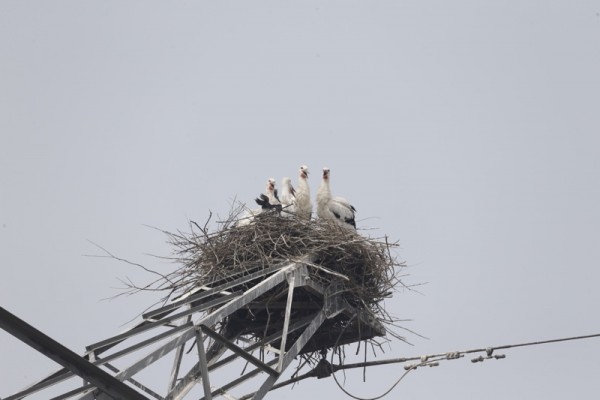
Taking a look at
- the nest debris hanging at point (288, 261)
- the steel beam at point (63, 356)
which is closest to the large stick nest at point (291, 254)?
the nest debris hanging at point (288, 261)

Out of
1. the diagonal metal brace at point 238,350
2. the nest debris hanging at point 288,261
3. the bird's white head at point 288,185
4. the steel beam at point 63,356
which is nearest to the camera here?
the steel beam at point 63,356

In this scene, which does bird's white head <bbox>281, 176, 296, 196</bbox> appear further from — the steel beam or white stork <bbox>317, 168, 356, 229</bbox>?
the steel beam

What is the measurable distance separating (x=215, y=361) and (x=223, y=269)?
1.37m

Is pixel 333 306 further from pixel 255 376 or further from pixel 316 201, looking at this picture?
pixel 316 201

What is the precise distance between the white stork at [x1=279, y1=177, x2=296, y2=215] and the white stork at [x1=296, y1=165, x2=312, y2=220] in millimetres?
86

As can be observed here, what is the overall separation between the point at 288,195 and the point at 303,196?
0.24m

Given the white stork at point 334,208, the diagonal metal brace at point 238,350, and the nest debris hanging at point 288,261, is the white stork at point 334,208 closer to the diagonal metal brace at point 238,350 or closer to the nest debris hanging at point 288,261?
the nest debris hanging at point 288,261

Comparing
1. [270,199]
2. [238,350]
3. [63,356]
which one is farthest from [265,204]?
[63,356]

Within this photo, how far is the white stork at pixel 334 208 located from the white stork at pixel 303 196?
7.1 inches

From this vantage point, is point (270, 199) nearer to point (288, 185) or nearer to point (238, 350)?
point (288, 185)

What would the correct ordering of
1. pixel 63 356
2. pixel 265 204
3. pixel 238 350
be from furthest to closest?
pixel 265 204 < pixel 238 350 < pixel 63 356

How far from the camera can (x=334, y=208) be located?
58.9 ft

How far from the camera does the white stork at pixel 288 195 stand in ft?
57.8

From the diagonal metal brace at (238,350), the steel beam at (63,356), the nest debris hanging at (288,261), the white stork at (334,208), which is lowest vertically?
the steel beam at (63,356)
